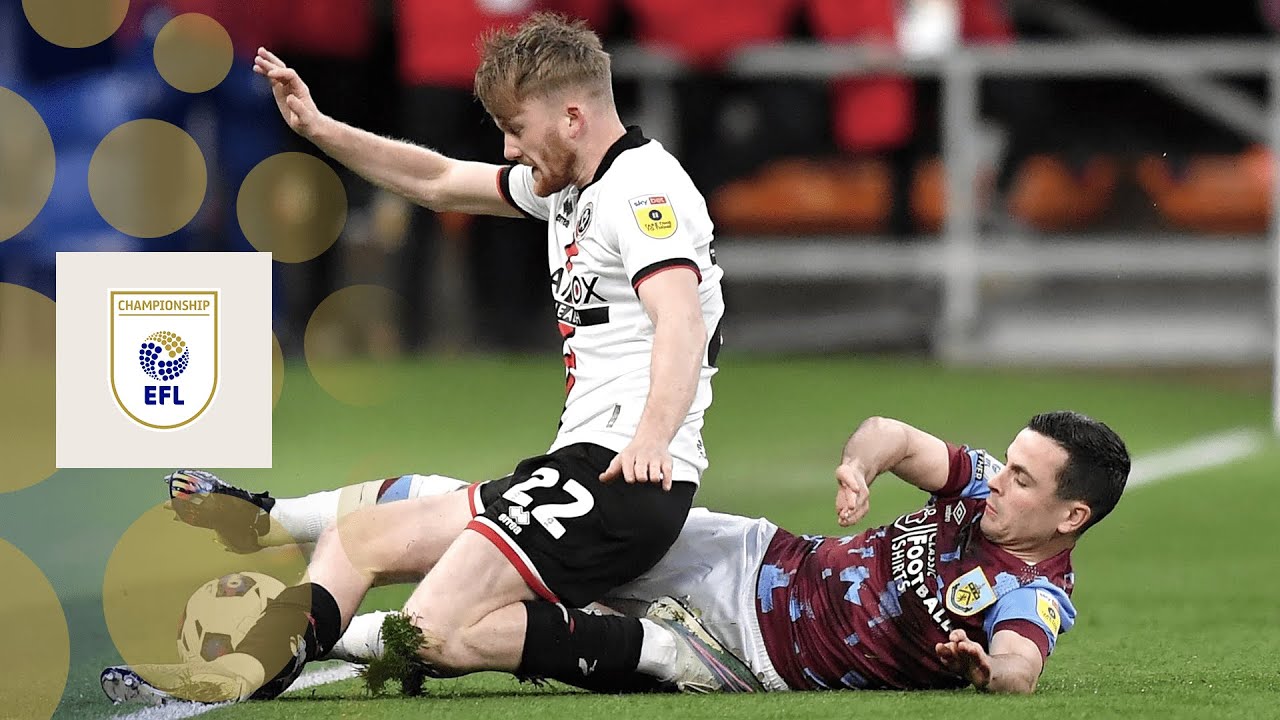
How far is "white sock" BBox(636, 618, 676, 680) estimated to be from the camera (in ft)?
15.2

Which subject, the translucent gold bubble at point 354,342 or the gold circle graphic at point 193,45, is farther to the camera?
the gold circle graphic at point 193,45

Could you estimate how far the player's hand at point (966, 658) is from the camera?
14.2 ft

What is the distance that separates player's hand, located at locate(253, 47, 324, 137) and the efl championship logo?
0.69 meters

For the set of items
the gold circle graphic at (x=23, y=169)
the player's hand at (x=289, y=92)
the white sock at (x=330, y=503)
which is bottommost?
the white sock at (x=330, y=503)

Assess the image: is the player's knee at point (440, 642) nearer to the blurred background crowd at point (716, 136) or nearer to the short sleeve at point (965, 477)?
the short sleeve at point (965, 477)

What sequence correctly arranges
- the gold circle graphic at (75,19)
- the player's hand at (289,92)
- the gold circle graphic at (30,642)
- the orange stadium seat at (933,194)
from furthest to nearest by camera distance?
the orange stadium seat at (933,194), the gold circle graphic at (75,19), the player's hand at (289,92), the gold circle graphic at (30,642)

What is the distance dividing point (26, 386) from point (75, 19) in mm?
→ 1971

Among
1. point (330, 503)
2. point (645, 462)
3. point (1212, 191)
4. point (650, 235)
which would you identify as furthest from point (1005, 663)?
point (1212, 191)

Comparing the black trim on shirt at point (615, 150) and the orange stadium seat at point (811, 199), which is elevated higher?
the orange stadium seat at point (811, 199)

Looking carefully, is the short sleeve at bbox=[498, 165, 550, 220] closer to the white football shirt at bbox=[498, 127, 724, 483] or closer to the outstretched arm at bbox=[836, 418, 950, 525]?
the white football shirt at bbox=[498, 127, 724, 483]

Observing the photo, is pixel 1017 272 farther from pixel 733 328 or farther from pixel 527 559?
pixel 527 559

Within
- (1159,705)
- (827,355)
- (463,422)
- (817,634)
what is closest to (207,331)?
(817,634)

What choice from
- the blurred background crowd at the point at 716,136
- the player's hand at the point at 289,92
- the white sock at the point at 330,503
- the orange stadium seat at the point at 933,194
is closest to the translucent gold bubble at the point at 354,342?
the blurred background crowd at the point at 716,136

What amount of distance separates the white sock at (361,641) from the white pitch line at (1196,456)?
499cm
